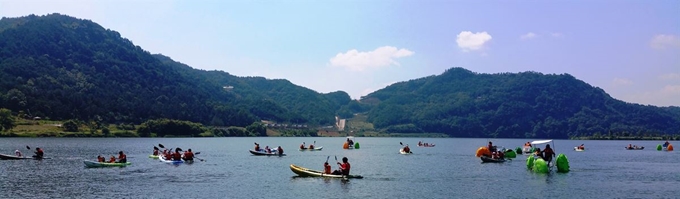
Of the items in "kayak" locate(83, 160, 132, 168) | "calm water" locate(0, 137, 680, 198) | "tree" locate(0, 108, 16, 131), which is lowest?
"calm water" locate(0, 137, 680, 198)

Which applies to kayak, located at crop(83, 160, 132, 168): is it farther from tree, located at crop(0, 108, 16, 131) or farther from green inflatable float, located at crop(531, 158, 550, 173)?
tree, located at crop(0, 108, 16, 131)

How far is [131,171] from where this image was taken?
203 ft

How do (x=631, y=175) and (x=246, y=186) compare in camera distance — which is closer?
(x=246, y=186)

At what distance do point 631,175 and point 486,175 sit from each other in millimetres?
15550

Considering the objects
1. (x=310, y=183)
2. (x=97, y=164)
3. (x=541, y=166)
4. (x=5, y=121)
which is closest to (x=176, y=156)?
(x=97, y=164)

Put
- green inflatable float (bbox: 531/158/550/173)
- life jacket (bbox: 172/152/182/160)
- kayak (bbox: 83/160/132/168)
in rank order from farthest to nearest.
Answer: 1. life jacket (bbox: 172/152/182/160)
2. kayak (bbox: 83/160/132/168)
3. green inflatable float (bbox: 531/158/550/173)

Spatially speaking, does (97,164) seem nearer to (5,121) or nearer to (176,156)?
(176,156)

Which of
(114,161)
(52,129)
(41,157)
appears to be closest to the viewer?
(114,161)

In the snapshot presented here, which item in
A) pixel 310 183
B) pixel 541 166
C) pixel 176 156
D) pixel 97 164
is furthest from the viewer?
pixel 176 156

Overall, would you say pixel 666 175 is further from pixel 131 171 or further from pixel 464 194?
pixel 131 171

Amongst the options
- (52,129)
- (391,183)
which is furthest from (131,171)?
(52,129)

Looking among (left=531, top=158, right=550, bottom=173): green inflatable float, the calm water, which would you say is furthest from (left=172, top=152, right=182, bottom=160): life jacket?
(left=531, top=158, right=550, bottom=173): green inflatable float

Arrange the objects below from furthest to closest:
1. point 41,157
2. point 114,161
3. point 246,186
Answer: point 41,157
point 114,161
point 246,186

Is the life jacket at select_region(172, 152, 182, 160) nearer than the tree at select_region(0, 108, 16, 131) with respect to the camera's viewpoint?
Yes
